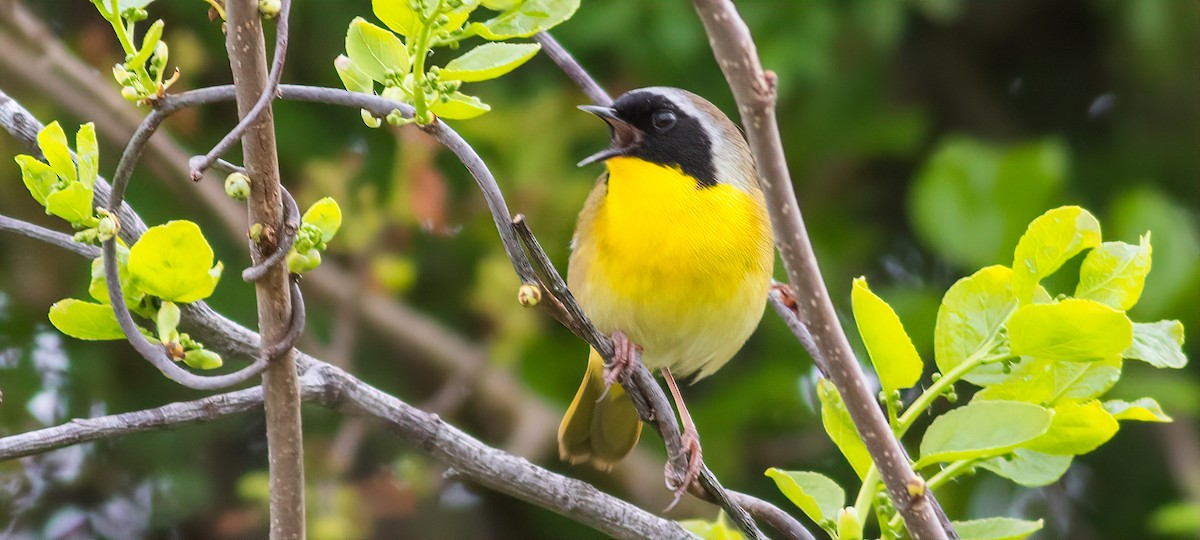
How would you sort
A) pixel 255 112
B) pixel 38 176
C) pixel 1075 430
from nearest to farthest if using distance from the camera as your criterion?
pixel 255 112, pixel 38 176, pixel 1075 430

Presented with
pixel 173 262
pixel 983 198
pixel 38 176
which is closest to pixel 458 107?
pixel 173 262

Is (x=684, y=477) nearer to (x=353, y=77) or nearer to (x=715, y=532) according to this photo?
(x=715, y=532)

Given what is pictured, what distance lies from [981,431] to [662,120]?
1.46 m

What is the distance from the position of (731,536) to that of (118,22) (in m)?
1.15

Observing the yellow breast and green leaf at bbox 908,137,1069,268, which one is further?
green leaf at bbox 908,137,1069,268

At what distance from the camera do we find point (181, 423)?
1.41 meters

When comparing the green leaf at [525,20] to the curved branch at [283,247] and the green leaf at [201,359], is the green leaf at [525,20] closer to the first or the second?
the curved branch at [283,247]

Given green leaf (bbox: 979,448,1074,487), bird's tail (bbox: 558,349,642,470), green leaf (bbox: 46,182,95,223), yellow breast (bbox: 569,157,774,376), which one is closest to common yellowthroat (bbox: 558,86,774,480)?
yellow breast (bbox: 569,157,774,376)

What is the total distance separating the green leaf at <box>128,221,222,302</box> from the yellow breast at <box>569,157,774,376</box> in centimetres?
139

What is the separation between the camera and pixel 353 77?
1404 millimetres

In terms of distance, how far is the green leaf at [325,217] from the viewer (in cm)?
134

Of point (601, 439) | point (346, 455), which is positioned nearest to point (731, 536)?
point (601, 439)

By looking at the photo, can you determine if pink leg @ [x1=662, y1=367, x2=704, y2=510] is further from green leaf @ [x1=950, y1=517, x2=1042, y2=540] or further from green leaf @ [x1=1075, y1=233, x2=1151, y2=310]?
green leaf @ [x1=1075, y1=233, x2=1151, y2=310]

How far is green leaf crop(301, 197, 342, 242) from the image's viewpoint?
1.34 m
